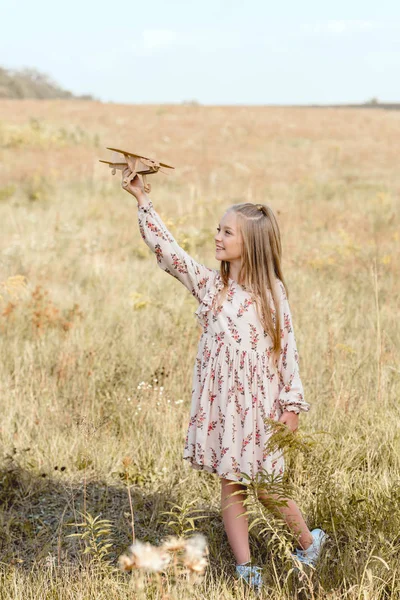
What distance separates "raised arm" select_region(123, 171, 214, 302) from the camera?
8.62 ft

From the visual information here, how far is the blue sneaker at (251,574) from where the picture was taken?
2.45 meters

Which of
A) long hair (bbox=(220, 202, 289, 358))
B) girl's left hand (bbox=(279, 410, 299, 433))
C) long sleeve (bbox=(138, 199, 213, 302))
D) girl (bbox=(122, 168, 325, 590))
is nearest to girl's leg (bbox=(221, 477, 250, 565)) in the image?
girl (bbox=(122, 168, 325, 590))

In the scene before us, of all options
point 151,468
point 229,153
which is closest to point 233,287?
point 151,468

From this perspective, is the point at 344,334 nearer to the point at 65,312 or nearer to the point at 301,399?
the point at 65,312

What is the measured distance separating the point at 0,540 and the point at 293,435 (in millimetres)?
1555

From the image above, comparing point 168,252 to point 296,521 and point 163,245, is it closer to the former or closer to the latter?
point 163,245

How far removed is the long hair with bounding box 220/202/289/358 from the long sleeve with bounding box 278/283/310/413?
28 millimetres

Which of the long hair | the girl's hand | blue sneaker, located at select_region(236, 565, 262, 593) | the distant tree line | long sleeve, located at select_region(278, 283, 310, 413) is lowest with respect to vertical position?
blue sneaker, located at select_region(236, 565, 262, 593)

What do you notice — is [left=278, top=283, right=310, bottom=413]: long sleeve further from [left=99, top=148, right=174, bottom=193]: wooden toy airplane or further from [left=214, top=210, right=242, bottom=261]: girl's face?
[left=99, top=148, right=174, bottom=193]: wooden toy airplane

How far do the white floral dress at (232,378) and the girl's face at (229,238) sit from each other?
0.12 m

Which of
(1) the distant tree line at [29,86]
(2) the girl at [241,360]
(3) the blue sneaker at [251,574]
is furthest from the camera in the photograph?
(1) the distant tree line at [29,86]

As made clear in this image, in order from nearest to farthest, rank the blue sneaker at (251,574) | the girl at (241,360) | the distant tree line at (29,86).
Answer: the blue sneaker at (251,574), the girl at (241,360), the distant tree line at (29,86)

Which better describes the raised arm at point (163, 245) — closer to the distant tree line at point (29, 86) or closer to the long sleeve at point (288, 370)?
the long sleeve at point (288, 370)

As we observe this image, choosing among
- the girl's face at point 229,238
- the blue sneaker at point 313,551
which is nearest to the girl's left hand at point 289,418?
the blue sneaker at point 313,551
